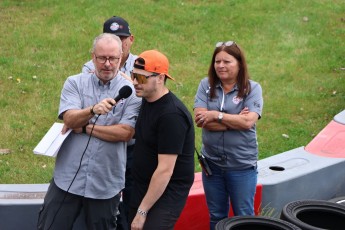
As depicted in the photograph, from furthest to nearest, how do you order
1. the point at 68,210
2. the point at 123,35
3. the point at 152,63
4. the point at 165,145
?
the point at 123,35 → the point at 68,210 → the point at 152,63 → the point at 165,145

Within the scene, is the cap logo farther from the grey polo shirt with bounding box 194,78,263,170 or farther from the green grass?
the green grass

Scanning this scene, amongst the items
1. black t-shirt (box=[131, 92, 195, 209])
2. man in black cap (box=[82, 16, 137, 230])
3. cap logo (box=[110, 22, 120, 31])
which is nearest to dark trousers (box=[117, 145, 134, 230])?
man in black cap (box=[82, 16, 137, 230])

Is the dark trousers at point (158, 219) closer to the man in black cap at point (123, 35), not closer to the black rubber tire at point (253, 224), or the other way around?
the black rubber tire at point (253, 224)

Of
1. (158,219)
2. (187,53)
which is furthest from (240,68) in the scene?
(187,53)

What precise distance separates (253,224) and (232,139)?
28.7 inches

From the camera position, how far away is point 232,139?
5.17m

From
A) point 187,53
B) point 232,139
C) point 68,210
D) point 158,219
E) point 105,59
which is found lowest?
point 68,210

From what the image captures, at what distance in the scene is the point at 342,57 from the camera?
11.9m

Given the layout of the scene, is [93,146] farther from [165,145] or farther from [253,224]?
[253,224]

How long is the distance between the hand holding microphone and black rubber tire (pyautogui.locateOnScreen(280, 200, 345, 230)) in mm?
1700

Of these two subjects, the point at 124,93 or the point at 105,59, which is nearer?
the point at 124,93

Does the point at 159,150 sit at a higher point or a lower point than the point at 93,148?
higher

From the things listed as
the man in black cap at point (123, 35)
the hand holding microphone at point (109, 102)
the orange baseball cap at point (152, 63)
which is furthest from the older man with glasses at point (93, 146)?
the man in black cap at point (123, 35)

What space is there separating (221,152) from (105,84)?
1112 millimetres
